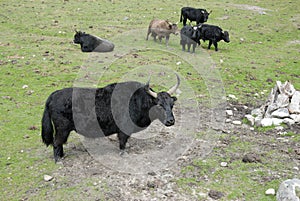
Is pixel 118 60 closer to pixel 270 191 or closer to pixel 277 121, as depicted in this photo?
pixel 277 121

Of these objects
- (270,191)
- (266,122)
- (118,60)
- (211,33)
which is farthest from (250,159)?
(211,33)

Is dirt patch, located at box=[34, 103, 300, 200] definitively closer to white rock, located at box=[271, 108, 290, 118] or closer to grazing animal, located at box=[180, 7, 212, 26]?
white rock, located at box=[271, 108, 290, 118]

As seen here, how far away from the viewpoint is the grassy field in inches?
271

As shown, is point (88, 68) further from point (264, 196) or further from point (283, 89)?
point (264, 196)

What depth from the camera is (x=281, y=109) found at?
359 inches

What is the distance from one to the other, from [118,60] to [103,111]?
718 centimetres

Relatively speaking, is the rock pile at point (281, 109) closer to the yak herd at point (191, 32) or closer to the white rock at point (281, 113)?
the white rock at point (281, 113)

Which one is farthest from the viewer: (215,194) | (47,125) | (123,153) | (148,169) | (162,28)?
(162,28)

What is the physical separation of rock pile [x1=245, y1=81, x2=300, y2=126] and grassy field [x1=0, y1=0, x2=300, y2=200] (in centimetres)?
107

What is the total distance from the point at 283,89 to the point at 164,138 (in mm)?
3738

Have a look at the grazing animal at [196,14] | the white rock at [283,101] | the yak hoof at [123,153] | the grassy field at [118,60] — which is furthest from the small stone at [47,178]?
the grazing animal at [196,14]

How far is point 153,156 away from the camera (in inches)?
297

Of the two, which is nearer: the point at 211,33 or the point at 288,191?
the point at 288,191

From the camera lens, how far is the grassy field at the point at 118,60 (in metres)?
6.89
